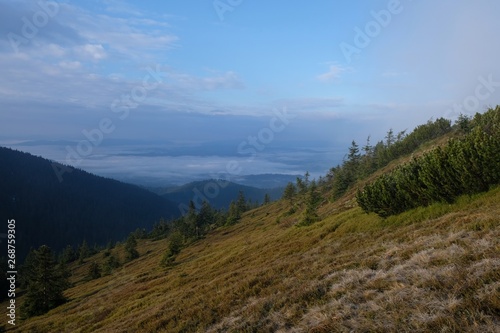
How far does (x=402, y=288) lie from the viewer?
10.5m

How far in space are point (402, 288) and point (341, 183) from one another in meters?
90.5

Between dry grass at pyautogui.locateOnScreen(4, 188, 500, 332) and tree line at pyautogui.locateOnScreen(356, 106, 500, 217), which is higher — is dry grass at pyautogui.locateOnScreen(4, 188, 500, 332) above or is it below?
below

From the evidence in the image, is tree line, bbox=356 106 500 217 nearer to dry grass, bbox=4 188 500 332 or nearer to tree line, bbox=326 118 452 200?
dry grass, bbox=4 188 500 332

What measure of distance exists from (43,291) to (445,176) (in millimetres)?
63877

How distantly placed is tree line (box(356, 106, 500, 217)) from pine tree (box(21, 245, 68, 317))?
5441 centimetres

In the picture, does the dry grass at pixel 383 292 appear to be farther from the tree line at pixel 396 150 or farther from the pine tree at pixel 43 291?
the tree line at pixel 396 150

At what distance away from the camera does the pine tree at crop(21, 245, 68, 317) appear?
51219mm

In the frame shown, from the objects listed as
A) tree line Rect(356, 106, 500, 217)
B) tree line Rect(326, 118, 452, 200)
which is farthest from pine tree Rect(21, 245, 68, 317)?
tree line Rect(326, 118, 452, 200)

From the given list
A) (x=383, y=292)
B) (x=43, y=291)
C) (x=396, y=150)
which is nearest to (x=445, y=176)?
(x=383, y=292)

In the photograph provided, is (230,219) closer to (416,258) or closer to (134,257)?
(134,257)

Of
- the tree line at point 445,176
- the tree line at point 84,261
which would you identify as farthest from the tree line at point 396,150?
the tree line at point 445,176

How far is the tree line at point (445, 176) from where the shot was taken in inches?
893

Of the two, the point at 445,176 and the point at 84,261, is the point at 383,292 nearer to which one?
the point at 445,176

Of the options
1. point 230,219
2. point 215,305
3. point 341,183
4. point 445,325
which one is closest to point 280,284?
point 215,305
